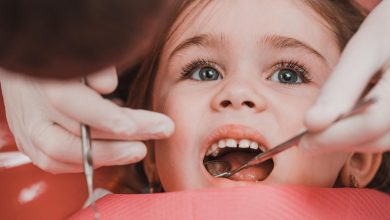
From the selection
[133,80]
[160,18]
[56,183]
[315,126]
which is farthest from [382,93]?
[56,183]

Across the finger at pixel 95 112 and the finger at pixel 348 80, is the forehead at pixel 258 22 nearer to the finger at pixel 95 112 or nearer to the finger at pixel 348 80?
the finger at pixel 348 80

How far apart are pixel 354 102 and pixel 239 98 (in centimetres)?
24

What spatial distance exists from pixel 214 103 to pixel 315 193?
9.7 inches

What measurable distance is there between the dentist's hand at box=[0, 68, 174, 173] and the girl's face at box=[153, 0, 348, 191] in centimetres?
17

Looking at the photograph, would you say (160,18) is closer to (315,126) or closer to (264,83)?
(315,126)

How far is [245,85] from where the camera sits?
112cm

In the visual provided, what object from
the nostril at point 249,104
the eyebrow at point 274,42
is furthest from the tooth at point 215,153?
the eyebrow at point 274,42

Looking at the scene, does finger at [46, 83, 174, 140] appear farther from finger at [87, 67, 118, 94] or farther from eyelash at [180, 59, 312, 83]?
eyelash at [180, 59, 312, 83]

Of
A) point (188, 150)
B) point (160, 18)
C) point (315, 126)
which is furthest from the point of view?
point (188, 150)

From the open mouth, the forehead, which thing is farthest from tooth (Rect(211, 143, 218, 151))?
the forehead

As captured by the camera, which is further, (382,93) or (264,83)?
(264,83)

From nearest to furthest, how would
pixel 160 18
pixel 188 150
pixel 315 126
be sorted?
pixel 160 18 → pixel 315 126 → pixel 188 150

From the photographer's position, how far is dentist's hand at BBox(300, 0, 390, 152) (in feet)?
2.89

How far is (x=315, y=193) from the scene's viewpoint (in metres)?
1.03
